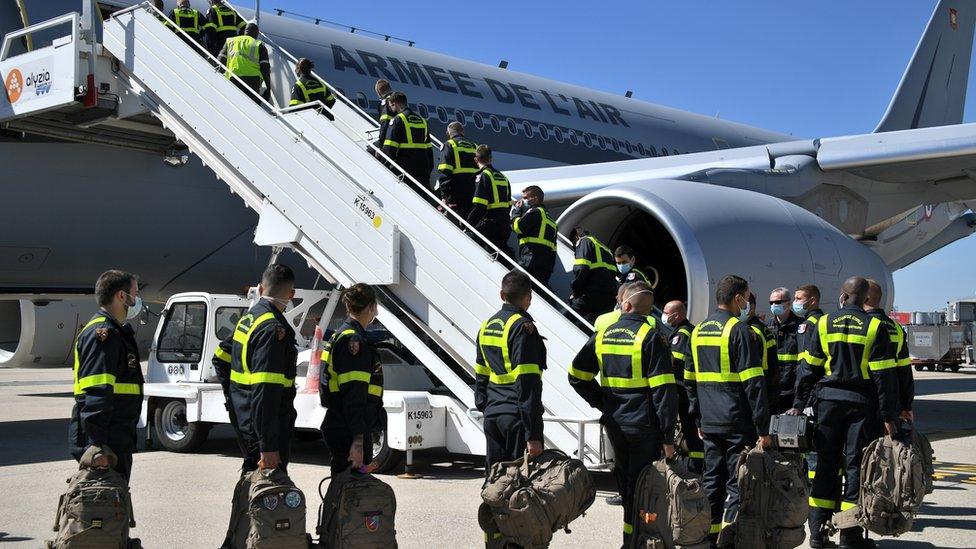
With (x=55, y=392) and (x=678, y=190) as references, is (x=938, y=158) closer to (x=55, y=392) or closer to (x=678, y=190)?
(x=678, y=190)

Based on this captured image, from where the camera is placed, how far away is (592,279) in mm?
7273

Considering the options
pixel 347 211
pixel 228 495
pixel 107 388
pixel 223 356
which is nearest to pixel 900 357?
pixel 223 356

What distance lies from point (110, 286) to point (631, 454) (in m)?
2.44

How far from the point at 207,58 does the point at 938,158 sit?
700 centimetres

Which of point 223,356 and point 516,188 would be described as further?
point 516,188

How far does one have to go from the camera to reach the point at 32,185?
8.82 m

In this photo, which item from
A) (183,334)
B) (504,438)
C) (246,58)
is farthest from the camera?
(183,334)

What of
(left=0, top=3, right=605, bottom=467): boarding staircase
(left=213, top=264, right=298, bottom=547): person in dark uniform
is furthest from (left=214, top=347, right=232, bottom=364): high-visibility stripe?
(left=0, top=3, right=605, bottom=467): boarding staircase

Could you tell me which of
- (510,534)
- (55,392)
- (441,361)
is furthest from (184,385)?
(55,392)

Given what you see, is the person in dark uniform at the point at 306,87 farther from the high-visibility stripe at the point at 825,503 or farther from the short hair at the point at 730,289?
the high-visibility stripe at the point at 825,503

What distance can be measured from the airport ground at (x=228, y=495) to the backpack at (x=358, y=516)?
0.98 m

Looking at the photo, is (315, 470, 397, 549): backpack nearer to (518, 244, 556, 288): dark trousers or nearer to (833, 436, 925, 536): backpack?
(833, 436, 925, 536): backpack

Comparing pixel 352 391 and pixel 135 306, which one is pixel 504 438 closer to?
pixel 352 391

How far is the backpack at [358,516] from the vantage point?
4.27 m
